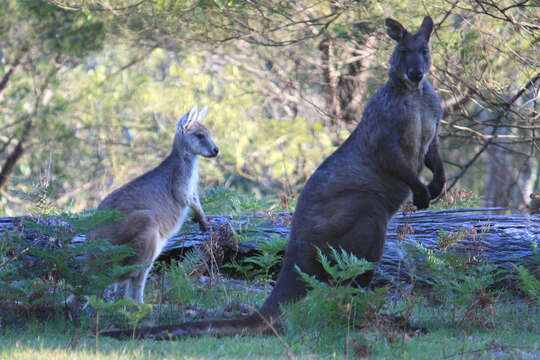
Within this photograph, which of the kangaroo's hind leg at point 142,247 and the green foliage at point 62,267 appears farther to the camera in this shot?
the kangaroo's hind leg at point 142,247

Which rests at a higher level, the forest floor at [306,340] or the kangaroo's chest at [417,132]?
the kangaroo's chest at [417,132]

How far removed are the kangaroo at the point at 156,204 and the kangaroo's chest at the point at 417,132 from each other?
252cm

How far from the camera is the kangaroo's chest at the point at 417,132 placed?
6.59m

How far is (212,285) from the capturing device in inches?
286

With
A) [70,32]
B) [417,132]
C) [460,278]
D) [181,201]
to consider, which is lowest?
[181,201]

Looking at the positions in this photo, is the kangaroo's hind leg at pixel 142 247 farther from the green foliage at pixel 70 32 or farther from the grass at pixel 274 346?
the green foliage at pixel 70 32

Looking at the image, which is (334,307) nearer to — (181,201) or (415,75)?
(415,75)

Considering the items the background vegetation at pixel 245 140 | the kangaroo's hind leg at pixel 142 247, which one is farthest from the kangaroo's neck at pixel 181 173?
the kangaroo's hind leg at pixel 142 247

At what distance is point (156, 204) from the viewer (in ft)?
23.9

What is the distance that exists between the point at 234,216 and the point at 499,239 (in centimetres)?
307

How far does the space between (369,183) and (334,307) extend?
168 centimetres

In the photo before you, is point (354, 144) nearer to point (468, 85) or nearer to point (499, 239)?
point (499, 239)

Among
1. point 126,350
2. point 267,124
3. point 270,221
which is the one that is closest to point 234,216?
point 270,221

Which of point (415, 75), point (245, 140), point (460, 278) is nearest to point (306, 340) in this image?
point (460, 278)
